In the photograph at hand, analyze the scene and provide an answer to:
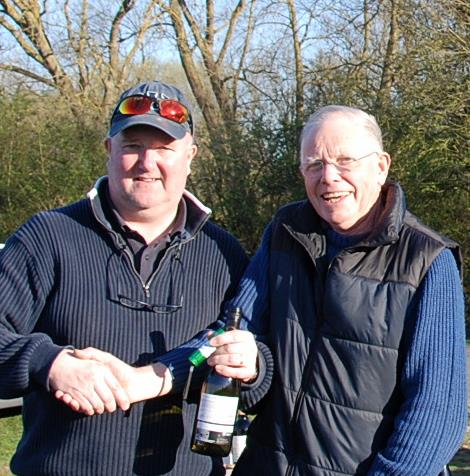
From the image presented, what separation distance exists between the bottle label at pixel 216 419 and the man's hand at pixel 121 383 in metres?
0.15

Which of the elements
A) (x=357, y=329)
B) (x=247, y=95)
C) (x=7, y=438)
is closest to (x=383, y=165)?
(x=357, y=329)

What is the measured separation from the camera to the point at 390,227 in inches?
95.3

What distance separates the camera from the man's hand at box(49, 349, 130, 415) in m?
2.33

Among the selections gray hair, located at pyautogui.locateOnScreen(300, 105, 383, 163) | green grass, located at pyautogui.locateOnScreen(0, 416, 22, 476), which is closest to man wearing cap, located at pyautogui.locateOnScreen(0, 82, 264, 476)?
Result: gray hair, located at pyautogui.locateOnScreen(300, 105, 383, 163)

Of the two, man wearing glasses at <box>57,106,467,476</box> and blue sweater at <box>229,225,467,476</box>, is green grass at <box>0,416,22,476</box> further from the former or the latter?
blue sweater at <box>229,225,467,476</box>

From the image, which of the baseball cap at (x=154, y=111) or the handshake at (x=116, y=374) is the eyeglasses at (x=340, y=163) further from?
the handshake at (x=116, y=374)

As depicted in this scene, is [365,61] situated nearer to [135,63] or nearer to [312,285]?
[135,63]

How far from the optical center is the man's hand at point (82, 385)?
233 cm

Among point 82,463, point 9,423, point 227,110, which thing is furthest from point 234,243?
point 227,110

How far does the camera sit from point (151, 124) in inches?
103

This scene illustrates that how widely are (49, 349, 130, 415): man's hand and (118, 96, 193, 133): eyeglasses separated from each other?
88 centimetres

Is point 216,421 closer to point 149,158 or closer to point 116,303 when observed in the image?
point 116,303

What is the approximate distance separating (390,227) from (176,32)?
12.5 m

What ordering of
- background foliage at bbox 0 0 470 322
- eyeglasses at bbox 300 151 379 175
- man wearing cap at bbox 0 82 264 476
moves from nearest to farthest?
man wearing cap at bbox 0 82 264 476 → eyeglasses at bbox 300 151 379 175 → background foliage at bbox 0 0 470 322
